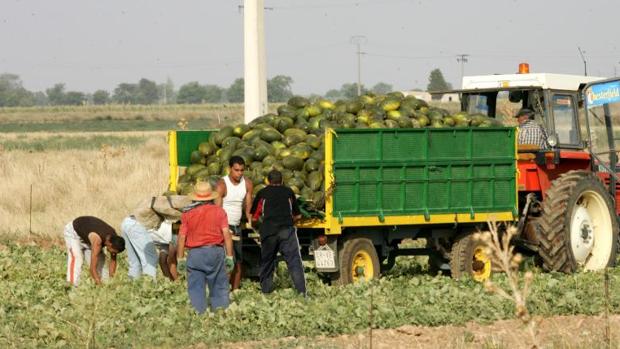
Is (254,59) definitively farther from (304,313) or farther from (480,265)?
(304,313)

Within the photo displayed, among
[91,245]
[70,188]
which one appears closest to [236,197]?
[91,245]

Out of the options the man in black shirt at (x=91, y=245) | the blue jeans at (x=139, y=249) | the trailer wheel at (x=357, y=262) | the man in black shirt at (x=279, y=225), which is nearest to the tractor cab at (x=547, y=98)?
the trailer wheel at (x=357, y=262)

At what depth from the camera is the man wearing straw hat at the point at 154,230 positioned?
48.0 ft

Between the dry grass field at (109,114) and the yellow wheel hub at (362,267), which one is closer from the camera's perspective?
the yellow wheel hub at (362,267)

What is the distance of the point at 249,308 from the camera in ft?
38.1

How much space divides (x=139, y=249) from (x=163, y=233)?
38cm

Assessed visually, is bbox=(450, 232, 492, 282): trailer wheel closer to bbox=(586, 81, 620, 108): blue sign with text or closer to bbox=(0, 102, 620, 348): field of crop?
bbox=(0, 102, 620, 348): field of crop

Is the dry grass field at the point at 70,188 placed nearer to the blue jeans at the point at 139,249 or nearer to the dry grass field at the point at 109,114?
the blue jeans at the point at 139,249

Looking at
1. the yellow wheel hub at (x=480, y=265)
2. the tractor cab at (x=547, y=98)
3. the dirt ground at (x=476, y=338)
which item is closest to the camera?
the dirt ground at (x=476, y=338)

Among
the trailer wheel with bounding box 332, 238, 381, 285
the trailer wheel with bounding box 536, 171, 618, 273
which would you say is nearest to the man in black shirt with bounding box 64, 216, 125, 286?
the trailer wheel with bounding box 332, 238, 381, 285

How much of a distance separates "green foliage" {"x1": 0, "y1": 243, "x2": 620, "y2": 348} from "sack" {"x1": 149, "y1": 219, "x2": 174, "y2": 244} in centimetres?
80

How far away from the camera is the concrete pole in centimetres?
2156

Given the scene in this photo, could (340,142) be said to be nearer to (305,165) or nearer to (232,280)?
(305,165)

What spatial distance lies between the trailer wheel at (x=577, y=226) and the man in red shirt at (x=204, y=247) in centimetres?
493
